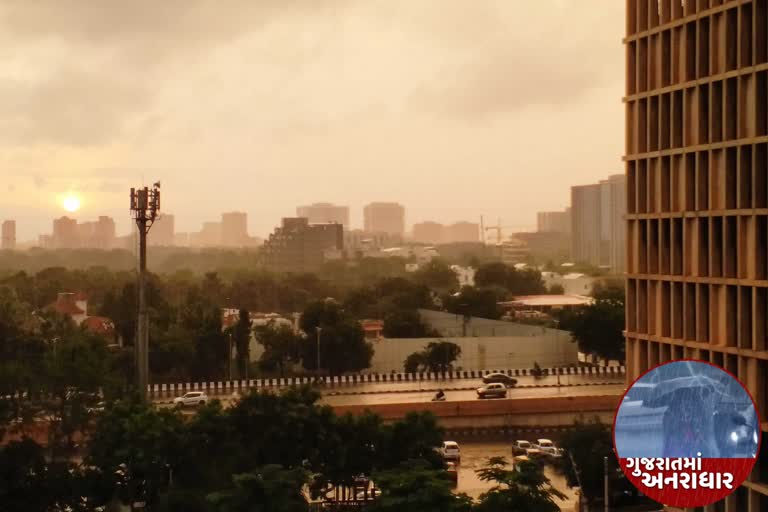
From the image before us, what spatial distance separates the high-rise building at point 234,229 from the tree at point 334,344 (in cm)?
13661

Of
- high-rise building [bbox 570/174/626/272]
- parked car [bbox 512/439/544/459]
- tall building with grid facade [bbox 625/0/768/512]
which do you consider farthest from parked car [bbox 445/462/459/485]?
high-rise building [bbox 570/174/626/272]

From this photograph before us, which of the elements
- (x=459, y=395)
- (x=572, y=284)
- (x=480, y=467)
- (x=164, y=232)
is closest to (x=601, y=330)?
(x=459, y=395)

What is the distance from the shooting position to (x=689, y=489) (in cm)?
948

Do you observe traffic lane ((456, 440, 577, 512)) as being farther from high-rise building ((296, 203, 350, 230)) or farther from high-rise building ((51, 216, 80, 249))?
high-rise building ((296, 203, 350, 230))

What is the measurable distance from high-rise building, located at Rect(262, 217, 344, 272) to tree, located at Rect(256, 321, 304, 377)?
2442 inches

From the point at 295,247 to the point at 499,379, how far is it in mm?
68054

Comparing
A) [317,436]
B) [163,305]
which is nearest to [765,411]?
[317,436]

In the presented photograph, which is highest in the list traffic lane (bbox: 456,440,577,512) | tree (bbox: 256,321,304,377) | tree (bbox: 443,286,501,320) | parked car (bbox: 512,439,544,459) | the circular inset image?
the circular inset image

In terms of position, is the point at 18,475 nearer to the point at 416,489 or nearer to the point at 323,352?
the point at 416,489

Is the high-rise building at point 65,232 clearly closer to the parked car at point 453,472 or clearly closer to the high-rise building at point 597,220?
the high-rise building at point 597,220

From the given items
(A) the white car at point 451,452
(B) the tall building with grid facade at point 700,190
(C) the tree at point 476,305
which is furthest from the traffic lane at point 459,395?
(C) the tree at point 476,305

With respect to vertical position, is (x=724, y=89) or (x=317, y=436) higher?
(x=724, y=89)

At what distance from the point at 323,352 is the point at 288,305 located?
Answer: 2455cm

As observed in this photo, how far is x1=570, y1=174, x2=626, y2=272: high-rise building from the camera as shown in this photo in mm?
114625
